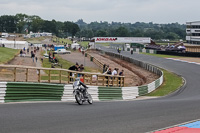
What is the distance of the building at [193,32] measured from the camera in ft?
422

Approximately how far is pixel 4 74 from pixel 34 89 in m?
1.51

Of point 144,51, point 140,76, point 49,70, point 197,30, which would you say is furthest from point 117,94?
point 197,30

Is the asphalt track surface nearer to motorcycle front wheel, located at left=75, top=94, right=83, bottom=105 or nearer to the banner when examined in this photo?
motorcycle front wheel, located at left=75, top=94, right=83, bottom=105

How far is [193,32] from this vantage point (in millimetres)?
131000

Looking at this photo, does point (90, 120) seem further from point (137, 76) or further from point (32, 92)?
point (137, 76)

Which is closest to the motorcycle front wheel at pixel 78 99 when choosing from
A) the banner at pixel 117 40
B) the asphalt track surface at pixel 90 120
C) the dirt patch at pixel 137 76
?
the asphalt track surface at pixel 90 120

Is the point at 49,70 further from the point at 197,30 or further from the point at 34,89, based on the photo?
the point at 197,30

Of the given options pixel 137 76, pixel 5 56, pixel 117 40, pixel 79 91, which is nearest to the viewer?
pixel 79 91

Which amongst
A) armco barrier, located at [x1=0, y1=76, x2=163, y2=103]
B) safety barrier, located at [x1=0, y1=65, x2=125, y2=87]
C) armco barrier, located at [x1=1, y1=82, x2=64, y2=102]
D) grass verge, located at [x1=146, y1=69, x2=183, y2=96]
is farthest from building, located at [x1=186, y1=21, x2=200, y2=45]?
armco barrier, located at [x1=1, y1=82, x2=64, y2=102]

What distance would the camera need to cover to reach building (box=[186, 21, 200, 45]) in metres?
129

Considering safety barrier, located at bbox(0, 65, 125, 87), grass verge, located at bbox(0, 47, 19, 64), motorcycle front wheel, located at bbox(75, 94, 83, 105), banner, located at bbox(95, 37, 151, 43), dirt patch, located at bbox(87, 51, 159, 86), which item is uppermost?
banner, located at bbox(95, 37, 151, 43)

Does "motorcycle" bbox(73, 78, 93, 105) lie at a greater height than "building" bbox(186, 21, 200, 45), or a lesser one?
lesser

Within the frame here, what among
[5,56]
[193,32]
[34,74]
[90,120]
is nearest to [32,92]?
[34,74]

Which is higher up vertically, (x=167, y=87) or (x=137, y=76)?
(x=167, y=87)
